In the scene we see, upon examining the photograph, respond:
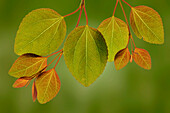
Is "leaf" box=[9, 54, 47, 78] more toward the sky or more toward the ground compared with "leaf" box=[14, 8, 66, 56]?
more toward the ground

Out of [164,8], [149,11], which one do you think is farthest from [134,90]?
[149,11]

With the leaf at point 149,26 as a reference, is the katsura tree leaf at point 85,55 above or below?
below

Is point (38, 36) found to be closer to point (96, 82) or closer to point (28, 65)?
point (28, 65)

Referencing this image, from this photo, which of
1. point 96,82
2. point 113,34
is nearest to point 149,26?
point 113,34

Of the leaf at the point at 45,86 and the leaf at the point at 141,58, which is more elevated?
the leaf at the point at 141,58
